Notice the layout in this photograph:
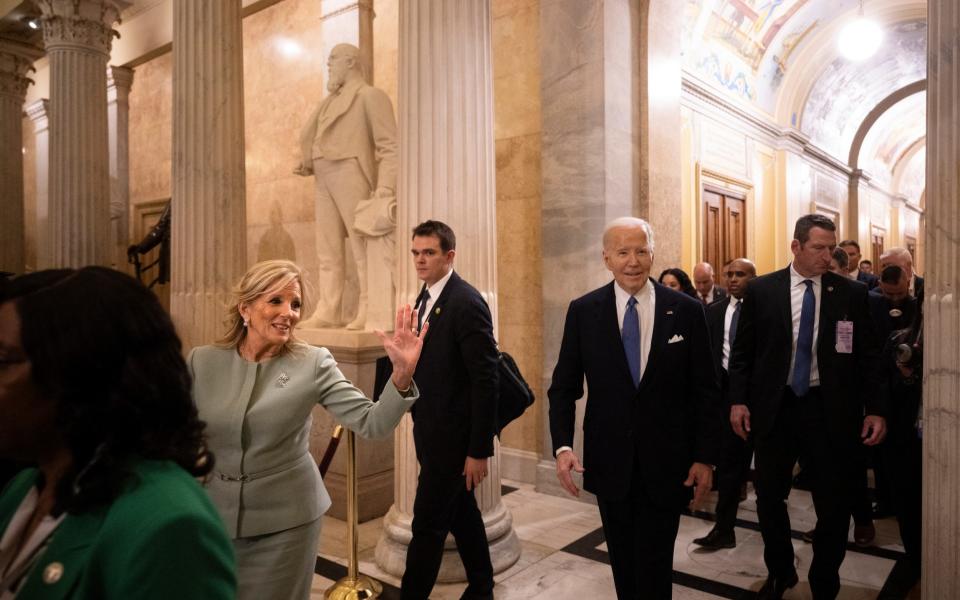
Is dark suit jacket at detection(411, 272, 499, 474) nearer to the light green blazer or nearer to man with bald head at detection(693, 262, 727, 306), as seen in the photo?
the light green blazer

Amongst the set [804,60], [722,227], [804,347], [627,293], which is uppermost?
[804,60]

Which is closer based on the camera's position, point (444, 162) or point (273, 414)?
point (273, 414)

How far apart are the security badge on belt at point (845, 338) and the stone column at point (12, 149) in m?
13.8

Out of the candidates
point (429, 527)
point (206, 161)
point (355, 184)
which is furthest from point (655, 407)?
point (206, 161)

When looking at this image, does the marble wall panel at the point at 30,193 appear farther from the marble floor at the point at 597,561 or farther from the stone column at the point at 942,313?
the stone column at the point at 942,313

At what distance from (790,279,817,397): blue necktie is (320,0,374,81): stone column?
5.16 metres

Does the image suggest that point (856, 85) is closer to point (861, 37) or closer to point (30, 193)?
point (861, 37)

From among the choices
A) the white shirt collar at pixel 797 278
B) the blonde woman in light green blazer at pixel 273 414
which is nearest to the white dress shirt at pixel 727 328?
the white shirt collar at pixel 797 278

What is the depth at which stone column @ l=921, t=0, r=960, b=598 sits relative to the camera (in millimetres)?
2838

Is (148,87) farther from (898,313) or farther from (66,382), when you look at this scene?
(66,382)

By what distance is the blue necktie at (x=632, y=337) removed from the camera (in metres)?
2.79

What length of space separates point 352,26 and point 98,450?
7106 millimetres

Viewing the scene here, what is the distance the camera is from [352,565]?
3.63 metres

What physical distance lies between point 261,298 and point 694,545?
11.4 feet
